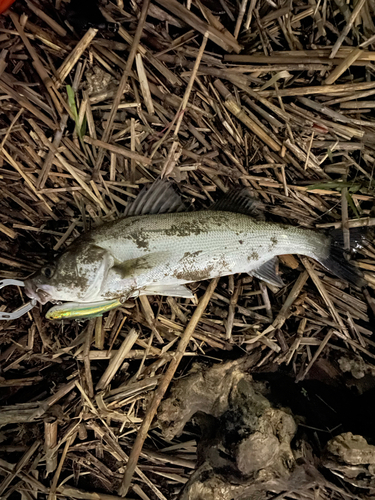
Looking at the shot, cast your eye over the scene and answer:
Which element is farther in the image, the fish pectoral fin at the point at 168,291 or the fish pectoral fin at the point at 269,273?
the fish pectoral fin at the point at 269,273

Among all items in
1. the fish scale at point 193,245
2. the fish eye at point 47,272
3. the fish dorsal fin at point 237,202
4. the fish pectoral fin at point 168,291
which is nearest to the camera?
the fish eye at point 47,272

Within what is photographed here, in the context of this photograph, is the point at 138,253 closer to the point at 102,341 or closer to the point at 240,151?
the point at 102,341

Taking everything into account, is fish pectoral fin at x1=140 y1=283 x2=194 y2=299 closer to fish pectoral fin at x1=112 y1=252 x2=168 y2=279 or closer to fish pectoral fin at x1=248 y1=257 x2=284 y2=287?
fish pectoral fin at x1=112 y1=252 x2=168 y2=279

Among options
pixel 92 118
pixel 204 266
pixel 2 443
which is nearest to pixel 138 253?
pixel 204 266

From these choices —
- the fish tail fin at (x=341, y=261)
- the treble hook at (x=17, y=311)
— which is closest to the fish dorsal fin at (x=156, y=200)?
the treble hook at (x=17, y=311)

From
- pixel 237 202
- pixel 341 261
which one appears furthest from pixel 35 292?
pixel 341 261

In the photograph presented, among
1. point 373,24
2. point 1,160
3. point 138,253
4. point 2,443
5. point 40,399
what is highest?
point 373,24

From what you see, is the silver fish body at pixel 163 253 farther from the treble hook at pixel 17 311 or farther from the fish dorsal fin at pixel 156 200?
the treble hook at pixel 17 311
